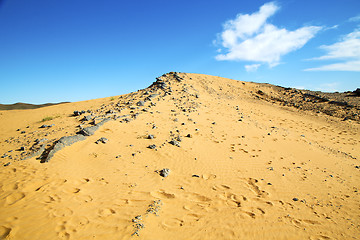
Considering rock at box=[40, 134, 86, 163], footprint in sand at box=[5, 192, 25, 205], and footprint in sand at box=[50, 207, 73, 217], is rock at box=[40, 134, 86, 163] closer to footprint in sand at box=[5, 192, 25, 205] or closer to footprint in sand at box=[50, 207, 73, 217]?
footprint in sand at box=[5, 192, 25, 205]

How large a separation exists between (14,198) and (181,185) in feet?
14.3

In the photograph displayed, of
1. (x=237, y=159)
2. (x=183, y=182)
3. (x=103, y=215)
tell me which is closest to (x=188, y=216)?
(x=183, y=182)

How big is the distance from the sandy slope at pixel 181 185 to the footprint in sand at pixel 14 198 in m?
0.03

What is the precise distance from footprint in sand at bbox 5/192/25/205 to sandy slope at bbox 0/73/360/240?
0.03 metres

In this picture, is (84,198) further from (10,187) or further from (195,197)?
(195,197)

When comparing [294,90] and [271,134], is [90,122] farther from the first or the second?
[294,90]

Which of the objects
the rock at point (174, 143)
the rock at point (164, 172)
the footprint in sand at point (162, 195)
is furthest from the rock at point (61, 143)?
the footprint in sand at point (162, 195)

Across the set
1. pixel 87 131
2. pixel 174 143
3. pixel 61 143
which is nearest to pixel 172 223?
pixel 174 143

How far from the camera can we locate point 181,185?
4.85m

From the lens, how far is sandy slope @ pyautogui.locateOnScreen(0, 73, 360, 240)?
3461 millimetres

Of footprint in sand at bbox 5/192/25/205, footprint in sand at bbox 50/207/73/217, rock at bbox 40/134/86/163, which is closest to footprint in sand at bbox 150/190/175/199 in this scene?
footprint in sand at bbox 50/207/73/217

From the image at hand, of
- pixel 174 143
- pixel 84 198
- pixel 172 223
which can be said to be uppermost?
pixel 174 143

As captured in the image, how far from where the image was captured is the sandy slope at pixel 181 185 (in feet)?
11.4

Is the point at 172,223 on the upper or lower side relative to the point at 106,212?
lower
